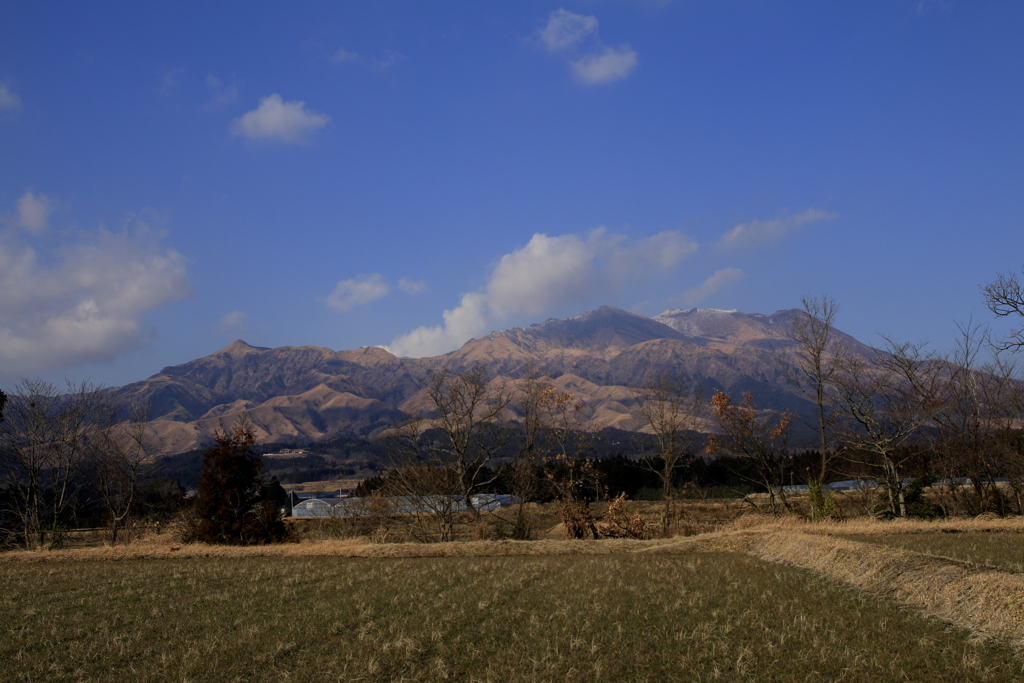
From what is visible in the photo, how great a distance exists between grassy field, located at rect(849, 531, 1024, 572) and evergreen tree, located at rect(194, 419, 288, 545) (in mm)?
24277

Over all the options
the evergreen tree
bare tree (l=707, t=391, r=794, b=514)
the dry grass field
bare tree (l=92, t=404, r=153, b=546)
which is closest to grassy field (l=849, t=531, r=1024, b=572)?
the dry grass field

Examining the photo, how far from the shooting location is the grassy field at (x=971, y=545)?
14577mm

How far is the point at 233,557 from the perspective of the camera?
74.1ft

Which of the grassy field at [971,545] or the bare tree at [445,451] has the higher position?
the bare tree at [445,451]

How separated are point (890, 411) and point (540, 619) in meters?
29.8

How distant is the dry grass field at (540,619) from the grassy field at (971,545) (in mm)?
158

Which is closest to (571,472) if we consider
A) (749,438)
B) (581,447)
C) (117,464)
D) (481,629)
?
(581,447)

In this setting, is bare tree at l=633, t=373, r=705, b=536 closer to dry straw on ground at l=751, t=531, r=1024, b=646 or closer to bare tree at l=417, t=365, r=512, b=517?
bare tree at l=417, t=365, r=512, b=517

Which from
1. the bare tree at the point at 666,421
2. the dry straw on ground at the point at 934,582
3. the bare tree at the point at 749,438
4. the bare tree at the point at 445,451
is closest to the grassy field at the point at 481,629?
the dry straw on ground at the point at 934,582

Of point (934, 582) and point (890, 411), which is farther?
point (890, 411)

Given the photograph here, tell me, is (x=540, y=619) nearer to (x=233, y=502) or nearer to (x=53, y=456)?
(x=233, y=502)

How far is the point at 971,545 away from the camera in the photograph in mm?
17641

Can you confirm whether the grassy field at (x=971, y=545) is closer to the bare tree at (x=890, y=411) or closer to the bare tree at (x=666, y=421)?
the bare tree at (x=890, y=411)

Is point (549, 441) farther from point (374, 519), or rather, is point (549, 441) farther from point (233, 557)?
point (233, 557)
